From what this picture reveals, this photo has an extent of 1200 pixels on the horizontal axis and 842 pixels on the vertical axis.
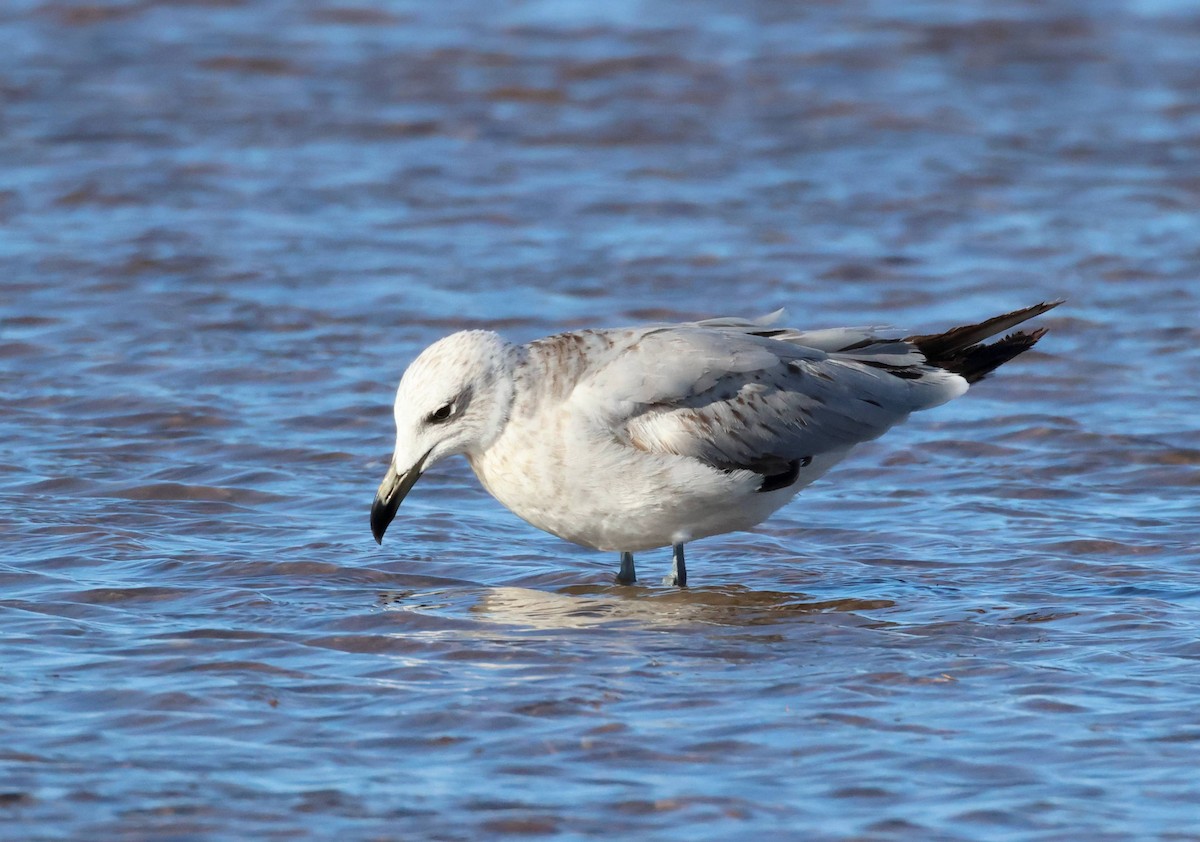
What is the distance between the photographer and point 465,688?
570cm

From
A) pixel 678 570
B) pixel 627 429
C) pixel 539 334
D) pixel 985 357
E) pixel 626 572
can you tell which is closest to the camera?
pixel 627 429

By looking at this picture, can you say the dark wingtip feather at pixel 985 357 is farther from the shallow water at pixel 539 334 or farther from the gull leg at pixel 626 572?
the gull leg at pixel 626 572

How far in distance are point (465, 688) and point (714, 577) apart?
186cm

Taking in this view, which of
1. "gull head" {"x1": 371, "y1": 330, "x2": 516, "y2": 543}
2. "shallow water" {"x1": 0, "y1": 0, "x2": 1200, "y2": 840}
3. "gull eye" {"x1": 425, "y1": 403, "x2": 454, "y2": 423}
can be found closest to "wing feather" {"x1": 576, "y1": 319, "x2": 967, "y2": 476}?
"gull head" {"x1": 371, "y1": 330, "x2": 516, "y2": 543}

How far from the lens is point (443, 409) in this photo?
672 cm

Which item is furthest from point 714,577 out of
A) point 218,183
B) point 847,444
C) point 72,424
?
point 218,183

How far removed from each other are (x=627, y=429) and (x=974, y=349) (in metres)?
1.75

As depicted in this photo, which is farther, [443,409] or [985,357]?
[985,357]

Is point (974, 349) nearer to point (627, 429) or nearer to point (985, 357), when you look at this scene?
point (985, 357)

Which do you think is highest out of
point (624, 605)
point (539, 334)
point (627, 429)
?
point (627, 429)

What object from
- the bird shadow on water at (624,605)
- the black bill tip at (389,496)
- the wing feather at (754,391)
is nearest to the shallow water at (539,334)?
the bird shadow on water at (624,605)

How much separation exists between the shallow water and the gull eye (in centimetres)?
66

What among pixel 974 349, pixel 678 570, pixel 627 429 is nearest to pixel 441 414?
pixel 627 429

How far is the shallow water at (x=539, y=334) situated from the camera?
5.08 meters
